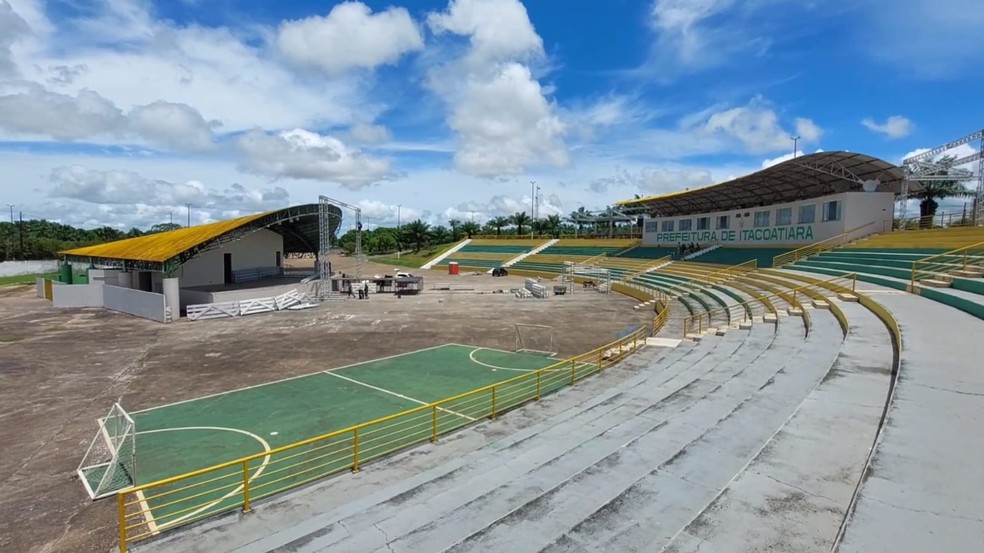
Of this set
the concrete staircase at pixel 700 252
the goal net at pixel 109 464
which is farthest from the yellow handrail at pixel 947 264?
the goal net at pixel 109 464

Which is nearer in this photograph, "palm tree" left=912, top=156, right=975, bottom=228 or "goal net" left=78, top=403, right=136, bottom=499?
"goal net" left=78, top=403, right=136, bottom=499

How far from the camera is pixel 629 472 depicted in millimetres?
7301

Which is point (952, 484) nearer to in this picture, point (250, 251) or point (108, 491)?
point (108, 491)

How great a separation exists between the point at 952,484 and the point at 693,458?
2.86m

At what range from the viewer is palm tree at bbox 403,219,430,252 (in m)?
100

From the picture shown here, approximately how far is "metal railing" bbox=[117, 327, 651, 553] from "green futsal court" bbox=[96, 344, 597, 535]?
0.03 metres

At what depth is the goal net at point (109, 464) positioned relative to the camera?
30.4ft

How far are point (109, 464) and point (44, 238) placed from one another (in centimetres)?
11396

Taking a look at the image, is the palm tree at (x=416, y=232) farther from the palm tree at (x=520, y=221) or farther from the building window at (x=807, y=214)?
the building window at (x=807, y=214)

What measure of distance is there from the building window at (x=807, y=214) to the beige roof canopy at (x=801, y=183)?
1.50 metres

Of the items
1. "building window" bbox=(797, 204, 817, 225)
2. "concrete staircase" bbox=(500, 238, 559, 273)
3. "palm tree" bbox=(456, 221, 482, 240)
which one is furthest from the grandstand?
"building window" bbox=(797, 204, 817, 225)

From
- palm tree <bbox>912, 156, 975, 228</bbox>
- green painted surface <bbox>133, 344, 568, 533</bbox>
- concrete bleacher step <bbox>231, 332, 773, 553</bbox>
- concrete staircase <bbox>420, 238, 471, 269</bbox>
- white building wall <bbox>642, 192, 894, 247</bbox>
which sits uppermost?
palm tree <bbox>912, 156, 975, 228</bbox>

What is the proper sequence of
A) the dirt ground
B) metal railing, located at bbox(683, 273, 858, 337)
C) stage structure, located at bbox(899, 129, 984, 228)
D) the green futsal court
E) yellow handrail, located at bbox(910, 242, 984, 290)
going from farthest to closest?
1. stage structure, located at bbox(899, 129, 984, 228)
2. metal railing, located at bbox(683, 273, 858, 337)
3. yellow handrail, located at bbox(910, 242, 984, 290)
4. the green futsal court
5. the dirt ground

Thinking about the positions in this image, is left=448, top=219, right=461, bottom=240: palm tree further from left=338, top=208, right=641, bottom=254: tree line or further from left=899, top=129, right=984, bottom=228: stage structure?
left=899, top=129, right=984, bottom=228: stage structure
